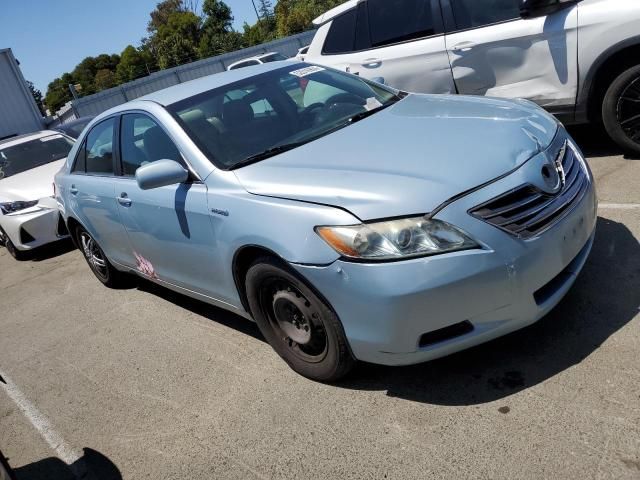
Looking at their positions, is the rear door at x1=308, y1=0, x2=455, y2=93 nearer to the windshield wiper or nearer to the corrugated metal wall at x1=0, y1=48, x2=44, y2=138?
the windshield wiper

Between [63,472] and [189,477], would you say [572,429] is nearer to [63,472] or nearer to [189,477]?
[189,477]

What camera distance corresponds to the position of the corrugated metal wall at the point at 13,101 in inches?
684

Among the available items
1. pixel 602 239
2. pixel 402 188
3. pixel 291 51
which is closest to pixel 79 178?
pixel 402 188

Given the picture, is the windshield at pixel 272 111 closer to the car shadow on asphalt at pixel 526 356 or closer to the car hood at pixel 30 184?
→ the car shadow on asphalt at pixel 526 356

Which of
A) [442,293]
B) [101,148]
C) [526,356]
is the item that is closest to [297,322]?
[442,293]

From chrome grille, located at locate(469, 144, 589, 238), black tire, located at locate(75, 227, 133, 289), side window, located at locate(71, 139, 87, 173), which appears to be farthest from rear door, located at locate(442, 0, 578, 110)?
black tire, located at locate(75, 227, 133, 289)

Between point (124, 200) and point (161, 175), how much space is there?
3.19 feet

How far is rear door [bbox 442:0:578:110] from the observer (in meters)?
4.91

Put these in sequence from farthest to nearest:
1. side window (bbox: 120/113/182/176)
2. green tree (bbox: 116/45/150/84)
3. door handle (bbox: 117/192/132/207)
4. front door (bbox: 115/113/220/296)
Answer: green tree (bbox: 116/45/150/84) → door handle (bbox: 117/192/132/207) → side window (bbox: 120/113/182/176) → front door (bbox: 115/113/220/296)

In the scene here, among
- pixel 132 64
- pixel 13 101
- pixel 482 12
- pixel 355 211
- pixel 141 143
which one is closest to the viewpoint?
pixel 355 211

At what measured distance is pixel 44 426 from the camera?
12.0ft

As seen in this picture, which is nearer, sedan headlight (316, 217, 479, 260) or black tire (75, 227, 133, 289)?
sedan headlight (316, 217, 479, 260)

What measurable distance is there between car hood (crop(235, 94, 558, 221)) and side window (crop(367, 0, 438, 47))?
237cm

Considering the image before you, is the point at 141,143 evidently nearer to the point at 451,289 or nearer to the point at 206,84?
the point at 206,84
